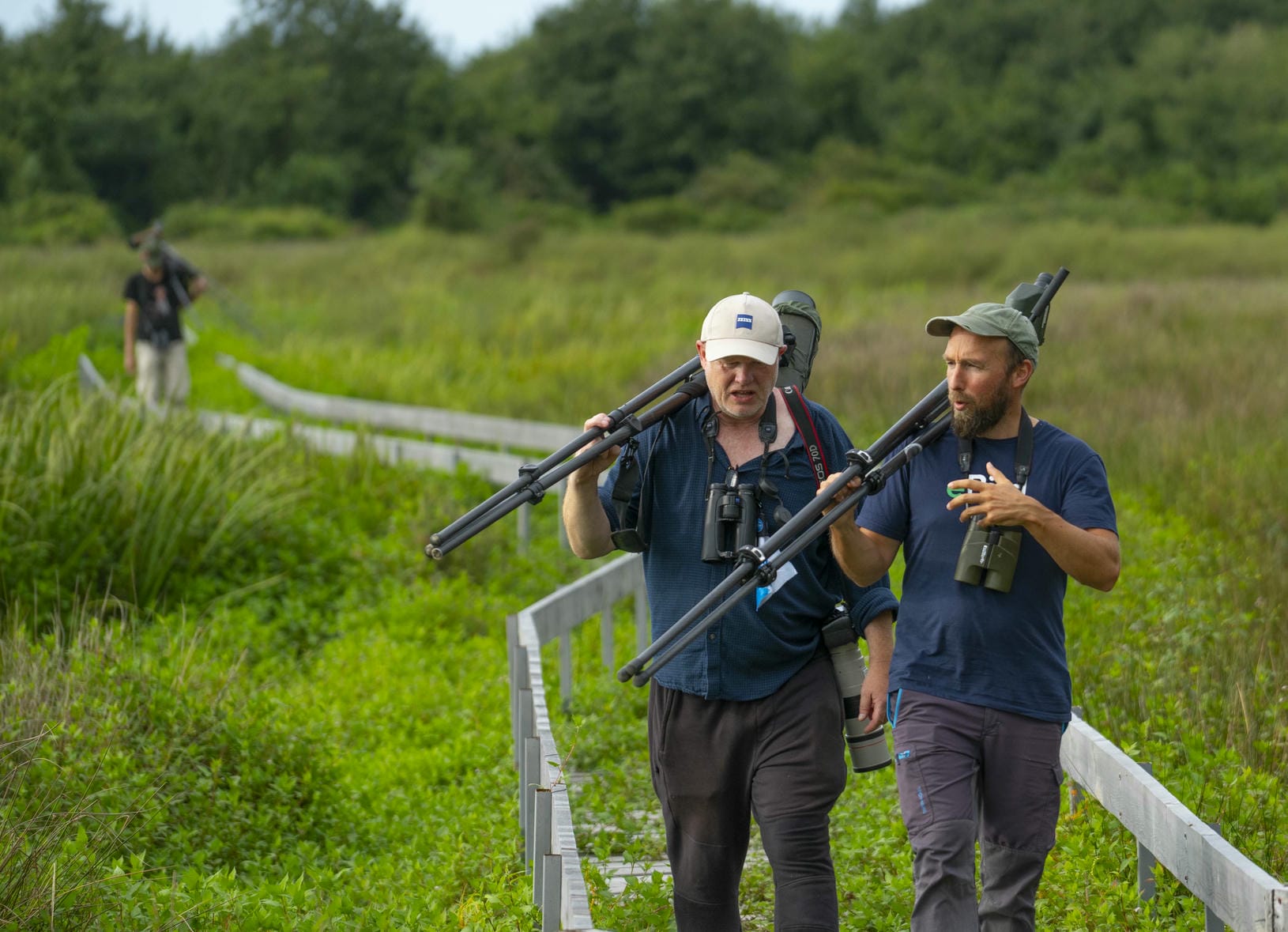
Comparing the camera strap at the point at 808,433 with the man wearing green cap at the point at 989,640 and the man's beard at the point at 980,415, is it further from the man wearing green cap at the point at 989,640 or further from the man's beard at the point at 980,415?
the man's beard at the point at 980,415

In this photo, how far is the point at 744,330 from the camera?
15.3 ft

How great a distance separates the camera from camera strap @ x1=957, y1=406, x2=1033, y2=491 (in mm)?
4582

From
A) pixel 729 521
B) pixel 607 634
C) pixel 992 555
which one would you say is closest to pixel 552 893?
pixel 729 521

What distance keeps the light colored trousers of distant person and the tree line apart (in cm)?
4559

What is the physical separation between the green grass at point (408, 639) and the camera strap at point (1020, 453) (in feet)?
5.36

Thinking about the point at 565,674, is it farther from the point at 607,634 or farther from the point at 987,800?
the point at 987,800

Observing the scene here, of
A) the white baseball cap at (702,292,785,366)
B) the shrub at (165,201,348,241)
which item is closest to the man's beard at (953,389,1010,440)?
the white baseball cap at (702,292,785,366)

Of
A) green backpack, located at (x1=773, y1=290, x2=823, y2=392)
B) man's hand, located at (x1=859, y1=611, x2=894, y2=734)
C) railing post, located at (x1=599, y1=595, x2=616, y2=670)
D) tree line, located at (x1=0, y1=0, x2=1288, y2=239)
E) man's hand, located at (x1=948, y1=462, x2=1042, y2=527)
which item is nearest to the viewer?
man's hand, located at (x1=948, y1=462, x2=1042, y2=527)

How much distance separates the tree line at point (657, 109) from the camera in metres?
64.4

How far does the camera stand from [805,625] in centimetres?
491

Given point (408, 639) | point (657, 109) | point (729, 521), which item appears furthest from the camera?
point (657, 109)

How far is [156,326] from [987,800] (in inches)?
483

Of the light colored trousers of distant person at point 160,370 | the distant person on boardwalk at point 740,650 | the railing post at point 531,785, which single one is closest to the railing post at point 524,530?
the light colored trousers of distant person at point 160,370

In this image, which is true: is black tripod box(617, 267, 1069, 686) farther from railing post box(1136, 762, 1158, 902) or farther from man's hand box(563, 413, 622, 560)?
railing post box(1136, 762, 1158, 902)
